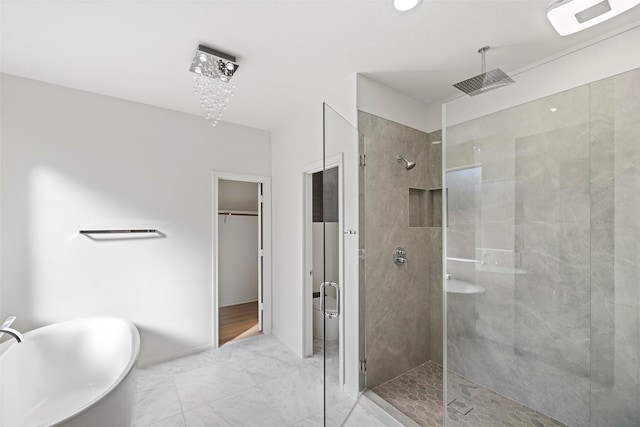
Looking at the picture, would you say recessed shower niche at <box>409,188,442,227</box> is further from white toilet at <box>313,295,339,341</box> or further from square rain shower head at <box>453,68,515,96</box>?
white toilet at <box>313,295,339,341</box>

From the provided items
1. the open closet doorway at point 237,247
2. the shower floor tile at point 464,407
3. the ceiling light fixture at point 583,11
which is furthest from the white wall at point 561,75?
the open closet doorway at point 237,247

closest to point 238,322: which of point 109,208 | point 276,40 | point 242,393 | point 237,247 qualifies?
point 237,247

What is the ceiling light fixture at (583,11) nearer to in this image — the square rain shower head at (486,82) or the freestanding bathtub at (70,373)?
the square rain shower head at (486,82)

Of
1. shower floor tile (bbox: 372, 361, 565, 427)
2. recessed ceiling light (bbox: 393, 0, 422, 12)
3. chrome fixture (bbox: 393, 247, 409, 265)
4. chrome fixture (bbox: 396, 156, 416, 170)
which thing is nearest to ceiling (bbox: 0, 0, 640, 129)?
recessed ceiling light (bbox: 393, 0, 422, 12)

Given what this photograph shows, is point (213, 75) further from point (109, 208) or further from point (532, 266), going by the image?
point (532, 266)

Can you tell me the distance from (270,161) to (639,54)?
328cm

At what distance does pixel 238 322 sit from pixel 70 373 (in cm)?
208

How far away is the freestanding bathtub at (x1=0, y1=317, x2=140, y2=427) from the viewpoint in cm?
162

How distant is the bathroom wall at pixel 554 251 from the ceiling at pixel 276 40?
0.53m

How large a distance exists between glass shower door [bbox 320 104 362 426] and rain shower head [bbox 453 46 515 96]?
82 centimetres

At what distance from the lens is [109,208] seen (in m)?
2.66

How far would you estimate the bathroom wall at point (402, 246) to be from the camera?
7.69ft

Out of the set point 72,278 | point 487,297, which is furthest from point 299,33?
point 72,278

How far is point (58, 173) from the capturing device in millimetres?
2445
